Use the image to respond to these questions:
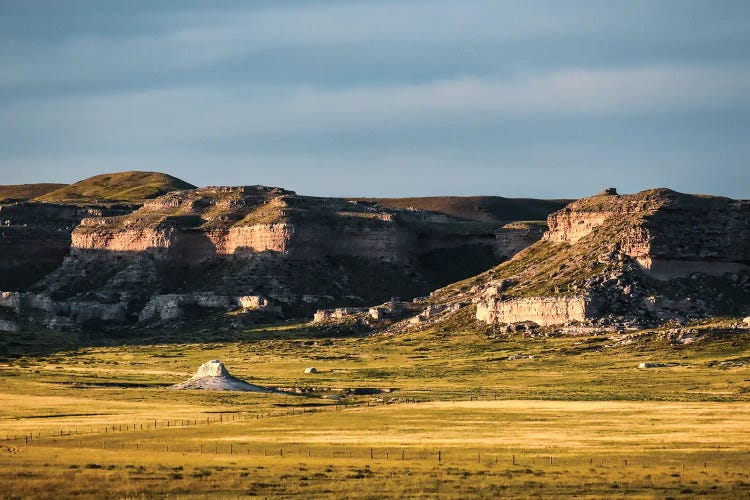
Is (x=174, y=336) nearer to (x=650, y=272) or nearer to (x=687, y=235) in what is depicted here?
(x=650, y=272)

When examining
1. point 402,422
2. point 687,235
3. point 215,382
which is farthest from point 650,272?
point 402,422

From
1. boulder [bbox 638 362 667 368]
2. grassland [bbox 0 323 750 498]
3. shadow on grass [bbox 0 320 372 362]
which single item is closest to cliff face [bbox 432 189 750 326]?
grassland [bbox 0 323 750 498]

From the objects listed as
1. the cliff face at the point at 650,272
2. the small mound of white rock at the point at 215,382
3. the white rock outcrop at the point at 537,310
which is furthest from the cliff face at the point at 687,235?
the small mound of white rock at the point at 215,382

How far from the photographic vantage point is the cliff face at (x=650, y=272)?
6225 inches

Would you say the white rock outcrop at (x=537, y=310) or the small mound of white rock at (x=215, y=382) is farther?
the white rock outcrop at (x=537, y=310)

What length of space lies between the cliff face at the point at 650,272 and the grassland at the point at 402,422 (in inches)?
206

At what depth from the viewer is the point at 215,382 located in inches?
4774

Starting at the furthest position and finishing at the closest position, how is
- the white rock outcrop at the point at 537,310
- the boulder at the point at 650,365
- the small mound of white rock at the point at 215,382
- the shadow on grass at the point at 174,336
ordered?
the shadow on grass at the point at 174,336 → the white rock outcrop at the point at 537,310 → the boulder at the point at 650,365 → the small mound of white rock at the point at 215,382

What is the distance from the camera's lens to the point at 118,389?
12050 centimetres

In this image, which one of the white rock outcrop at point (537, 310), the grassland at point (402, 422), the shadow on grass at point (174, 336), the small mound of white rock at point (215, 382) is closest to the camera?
the grassland at point (402, 422)

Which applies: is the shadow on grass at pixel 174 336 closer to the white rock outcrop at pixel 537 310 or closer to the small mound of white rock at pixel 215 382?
the white rock outcrop at pixel 537 310

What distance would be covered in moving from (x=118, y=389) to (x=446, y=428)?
37535 mm

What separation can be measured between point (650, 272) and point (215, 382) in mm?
55723

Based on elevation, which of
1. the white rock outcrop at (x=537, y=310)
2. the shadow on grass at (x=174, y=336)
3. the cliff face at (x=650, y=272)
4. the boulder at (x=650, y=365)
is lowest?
the boulder at (x=650, y=365)
